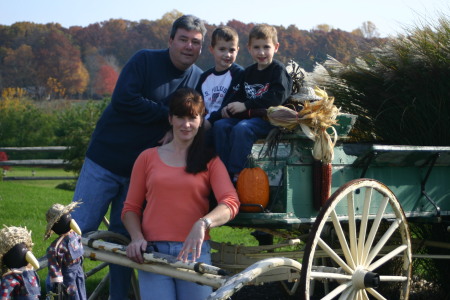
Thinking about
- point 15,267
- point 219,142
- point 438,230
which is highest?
point 219,142

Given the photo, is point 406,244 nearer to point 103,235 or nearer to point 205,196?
point 205,196

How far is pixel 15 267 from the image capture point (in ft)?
10.3

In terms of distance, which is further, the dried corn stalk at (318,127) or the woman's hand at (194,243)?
the dried corn stalk at (318,127)

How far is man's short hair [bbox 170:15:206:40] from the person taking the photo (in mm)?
4801

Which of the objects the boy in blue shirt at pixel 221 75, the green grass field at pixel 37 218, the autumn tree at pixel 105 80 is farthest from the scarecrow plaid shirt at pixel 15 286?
the autumn tree at pixel 105 80

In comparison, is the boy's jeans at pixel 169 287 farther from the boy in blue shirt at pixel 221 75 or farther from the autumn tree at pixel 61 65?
the autumn tree at pixel 61 65

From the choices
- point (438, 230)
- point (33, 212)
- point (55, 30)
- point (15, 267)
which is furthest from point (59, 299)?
point (55, 30)

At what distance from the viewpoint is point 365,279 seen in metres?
4.39

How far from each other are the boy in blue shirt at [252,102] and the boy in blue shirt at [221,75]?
79mm

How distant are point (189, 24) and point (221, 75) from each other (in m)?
0.42

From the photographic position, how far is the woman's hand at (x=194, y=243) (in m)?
3.68

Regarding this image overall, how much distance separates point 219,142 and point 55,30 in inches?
2913

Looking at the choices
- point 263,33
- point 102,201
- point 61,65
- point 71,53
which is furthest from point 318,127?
point 71,53

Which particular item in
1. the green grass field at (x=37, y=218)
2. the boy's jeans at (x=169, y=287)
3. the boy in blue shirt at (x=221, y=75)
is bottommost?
the green grass field at (x=37, y=218)
